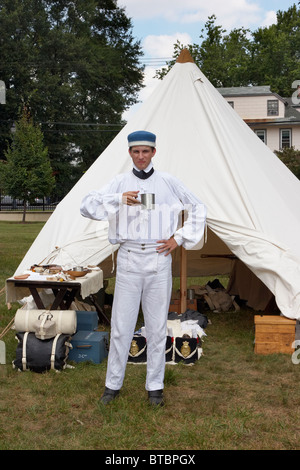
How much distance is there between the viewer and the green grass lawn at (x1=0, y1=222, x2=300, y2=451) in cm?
314

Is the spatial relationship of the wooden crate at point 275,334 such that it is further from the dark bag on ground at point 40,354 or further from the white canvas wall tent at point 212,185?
the dark bag on ground at point 40,354

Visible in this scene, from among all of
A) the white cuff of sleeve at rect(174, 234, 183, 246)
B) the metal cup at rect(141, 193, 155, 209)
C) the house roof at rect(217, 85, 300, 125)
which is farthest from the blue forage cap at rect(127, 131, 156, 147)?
the house roof at rect(217, 85, 300, 125)

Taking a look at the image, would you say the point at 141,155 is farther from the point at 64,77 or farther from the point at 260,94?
the point at 260,94

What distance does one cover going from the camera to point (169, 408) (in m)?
3.66

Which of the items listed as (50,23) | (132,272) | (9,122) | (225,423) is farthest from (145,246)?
(50,23)

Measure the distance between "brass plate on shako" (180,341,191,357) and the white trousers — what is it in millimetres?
1076

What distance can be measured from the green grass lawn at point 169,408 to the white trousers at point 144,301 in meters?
0.27

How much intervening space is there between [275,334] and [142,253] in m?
1.92

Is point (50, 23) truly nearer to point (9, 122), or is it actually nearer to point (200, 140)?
point (9, 122)

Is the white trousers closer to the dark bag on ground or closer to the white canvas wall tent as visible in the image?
the dark bag on ground

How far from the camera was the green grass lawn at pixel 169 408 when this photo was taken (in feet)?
10.3

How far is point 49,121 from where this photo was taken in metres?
32.5
